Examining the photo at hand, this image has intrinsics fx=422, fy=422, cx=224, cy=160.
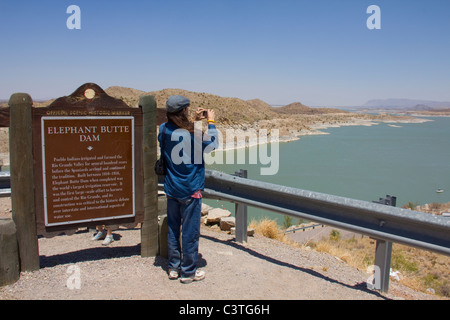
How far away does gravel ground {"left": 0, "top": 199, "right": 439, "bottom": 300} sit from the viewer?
3568mm

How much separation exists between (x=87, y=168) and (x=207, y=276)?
1.54 meters

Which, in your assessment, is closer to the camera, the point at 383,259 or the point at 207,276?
the point at 383,259

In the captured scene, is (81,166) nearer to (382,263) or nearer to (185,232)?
(185,232)

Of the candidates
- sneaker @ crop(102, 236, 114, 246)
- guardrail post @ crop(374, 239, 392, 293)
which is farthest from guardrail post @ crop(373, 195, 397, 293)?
sneaker @ crop(102, 236, 114, 246)

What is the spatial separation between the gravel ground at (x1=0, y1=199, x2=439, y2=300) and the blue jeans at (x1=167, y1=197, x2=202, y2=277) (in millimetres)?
164

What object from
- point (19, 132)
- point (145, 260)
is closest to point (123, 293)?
point (145, 260)

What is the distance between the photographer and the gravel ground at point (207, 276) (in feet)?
11.7

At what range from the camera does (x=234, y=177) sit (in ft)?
15.5

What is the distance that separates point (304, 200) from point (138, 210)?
169cm

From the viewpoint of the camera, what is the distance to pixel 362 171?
37562 millimetres

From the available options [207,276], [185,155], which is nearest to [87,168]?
[185,155]

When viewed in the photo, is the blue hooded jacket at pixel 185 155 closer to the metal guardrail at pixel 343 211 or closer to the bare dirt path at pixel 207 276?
the bare dirt path at pixel 207 276

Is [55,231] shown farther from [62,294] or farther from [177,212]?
[177,212]

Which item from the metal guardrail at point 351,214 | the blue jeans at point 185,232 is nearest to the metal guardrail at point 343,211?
the metal guardrail at point 351,214
